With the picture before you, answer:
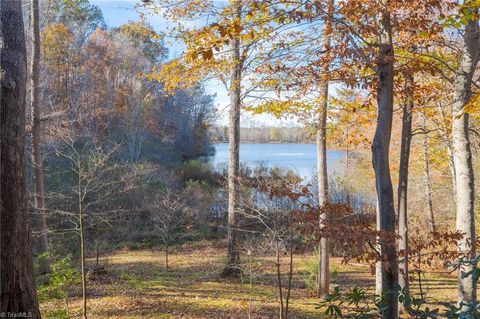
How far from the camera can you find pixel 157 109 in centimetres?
3309

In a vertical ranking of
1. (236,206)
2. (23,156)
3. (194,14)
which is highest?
(194,14)

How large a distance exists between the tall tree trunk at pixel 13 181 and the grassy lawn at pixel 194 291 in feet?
4.50

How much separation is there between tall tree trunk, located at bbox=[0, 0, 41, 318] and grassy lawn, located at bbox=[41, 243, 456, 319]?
137 centimetres

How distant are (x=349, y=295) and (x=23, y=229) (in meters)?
2.94

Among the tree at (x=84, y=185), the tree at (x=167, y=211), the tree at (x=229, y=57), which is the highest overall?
the tree at (x=229, y=57)

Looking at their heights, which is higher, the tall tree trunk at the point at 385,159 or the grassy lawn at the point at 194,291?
the tall tree trunk at the point at 385,159

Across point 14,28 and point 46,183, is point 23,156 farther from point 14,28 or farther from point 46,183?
point 46,183

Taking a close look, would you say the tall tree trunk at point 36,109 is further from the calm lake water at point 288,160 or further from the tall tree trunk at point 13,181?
the calm lake water at point 288,160

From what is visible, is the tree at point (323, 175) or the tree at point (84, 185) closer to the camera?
the tree at point (84, 185)

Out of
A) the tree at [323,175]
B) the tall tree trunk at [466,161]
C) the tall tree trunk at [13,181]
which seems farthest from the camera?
the tree at [323,175]

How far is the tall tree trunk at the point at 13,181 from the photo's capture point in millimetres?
3502

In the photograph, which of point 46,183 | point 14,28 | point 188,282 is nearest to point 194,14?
point 14,28

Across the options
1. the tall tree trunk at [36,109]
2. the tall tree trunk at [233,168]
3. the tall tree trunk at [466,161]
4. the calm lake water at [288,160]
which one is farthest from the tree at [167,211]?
the tall tree trunk at [466,161]

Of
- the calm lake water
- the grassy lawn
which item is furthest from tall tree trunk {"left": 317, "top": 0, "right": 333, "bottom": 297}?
the calm lake water
